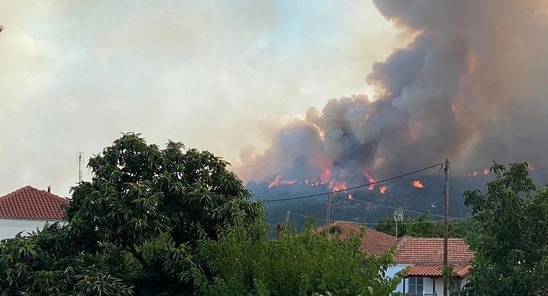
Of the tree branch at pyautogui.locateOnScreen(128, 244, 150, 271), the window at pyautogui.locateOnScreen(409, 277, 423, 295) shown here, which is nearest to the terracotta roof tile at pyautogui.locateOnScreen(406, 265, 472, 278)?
the window at pyautogui.locateOnScreen(409, 277, 423, 295)

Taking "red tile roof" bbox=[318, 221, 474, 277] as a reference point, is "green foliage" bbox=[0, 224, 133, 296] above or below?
below

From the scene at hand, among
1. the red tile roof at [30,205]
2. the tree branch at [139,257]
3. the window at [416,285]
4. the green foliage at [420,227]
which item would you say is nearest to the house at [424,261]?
the window at [416,285]

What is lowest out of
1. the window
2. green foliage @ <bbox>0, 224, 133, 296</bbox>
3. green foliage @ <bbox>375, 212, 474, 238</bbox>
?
green foliage @ <bbox>0, 224, 133, 296</bbox>

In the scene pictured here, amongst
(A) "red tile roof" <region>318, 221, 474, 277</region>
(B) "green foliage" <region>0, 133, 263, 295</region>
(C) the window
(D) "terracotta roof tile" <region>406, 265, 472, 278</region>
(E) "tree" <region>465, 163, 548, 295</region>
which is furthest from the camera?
(A) "red tile roof" <region>318, 221, 474, 277</region>

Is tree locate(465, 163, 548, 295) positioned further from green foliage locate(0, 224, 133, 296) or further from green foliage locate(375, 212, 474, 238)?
green foliage locate(375, 212, 474, 238)

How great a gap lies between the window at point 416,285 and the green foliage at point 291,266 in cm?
3004

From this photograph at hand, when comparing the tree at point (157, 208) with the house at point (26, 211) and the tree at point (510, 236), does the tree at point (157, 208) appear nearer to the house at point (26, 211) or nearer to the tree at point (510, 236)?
the tree at point (510, 236)

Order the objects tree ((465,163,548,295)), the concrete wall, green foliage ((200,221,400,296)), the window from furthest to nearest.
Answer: the window < the concrete wall < tree ((465,163,548,295)) < green foliage ((200,221,400,296))

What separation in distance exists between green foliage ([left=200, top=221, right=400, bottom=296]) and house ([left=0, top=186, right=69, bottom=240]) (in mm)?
25965

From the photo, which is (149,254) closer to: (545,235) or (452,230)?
(545,235)

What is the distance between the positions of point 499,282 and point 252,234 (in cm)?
788

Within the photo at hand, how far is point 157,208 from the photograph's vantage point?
1850cm

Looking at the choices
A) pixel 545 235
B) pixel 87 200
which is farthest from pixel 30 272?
pixel 545 235

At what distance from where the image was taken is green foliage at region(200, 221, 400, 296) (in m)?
15.6
